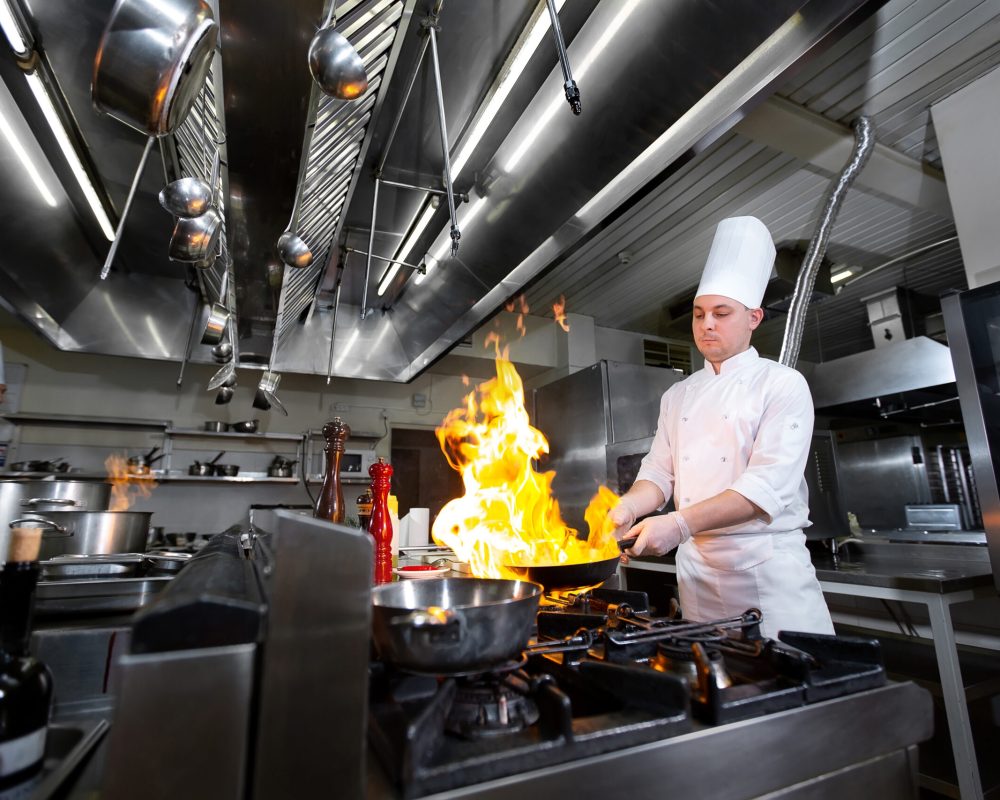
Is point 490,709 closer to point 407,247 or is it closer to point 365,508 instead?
point 365,508

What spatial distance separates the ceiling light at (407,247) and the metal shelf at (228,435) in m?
1.84

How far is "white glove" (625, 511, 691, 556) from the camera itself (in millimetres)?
1290

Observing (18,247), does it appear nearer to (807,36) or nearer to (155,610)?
(155,610)

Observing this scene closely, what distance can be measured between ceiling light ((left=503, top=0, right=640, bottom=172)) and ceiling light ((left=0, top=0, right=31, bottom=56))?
4.98ft

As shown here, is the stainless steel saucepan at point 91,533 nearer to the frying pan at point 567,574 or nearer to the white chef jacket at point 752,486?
→ the frying pan at point 567,574

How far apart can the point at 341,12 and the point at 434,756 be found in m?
1.91

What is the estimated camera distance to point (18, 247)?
2561 millimetres

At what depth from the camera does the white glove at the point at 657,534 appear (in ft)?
4.23

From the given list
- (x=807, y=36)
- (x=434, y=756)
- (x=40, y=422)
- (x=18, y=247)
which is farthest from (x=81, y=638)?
(x=40, y=422)

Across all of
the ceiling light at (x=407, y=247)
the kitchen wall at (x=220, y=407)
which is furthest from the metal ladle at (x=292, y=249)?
the kitchen wall at (x=220, y=407)

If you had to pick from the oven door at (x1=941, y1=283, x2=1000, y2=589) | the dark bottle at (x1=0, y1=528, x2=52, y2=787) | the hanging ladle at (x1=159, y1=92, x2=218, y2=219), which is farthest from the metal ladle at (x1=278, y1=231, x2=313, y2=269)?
the oven door at (x1=941, y1=283, x2=1000, y2=589)

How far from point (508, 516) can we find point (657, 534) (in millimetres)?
522

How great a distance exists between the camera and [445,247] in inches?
110

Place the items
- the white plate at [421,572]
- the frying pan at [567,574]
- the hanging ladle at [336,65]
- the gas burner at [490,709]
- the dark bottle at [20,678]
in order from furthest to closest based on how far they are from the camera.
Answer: the white plate at [421,572] → the hanging ladle at [336,65] → the frying pan at [567,574] → the gas burner at [490,709] → the dark bottle at [20,678]
